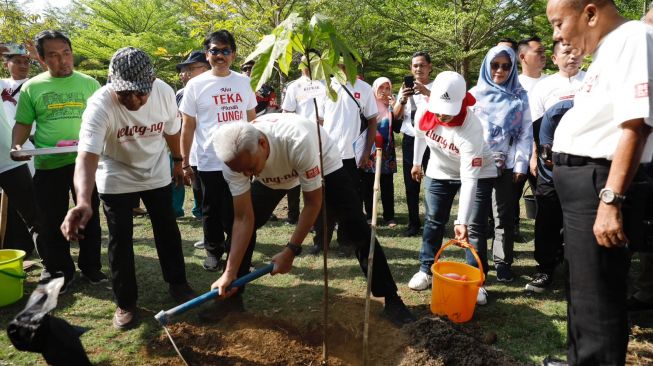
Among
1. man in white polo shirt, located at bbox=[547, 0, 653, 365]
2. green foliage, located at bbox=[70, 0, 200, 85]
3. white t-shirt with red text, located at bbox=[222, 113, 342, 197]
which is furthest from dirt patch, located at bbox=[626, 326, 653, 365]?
green foliage, located at bbox=[70, 0, 200, 85]

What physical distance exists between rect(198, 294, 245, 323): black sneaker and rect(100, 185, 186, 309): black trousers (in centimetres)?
48

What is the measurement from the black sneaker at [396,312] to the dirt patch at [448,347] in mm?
148

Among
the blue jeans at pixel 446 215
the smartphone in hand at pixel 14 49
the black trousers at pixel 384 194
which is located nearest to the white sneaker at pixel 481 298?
the blue jeans at pixel 446 215

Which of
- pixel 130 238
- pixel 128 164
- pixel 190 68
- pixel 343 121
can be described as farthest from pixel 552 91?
pixel 190 68

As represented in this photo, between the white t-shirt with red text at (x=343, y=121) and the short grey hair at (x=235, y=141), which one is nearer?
the short grey hair at (x=235, y=141)

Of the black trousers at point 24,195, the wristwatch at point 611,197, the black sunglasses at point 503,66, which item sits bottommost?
the black trousers at point 24,195

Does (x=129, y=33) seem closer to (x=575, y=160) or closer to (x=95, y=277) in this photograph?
(x=95, y=277)

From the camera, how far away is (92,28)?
63.4 feet

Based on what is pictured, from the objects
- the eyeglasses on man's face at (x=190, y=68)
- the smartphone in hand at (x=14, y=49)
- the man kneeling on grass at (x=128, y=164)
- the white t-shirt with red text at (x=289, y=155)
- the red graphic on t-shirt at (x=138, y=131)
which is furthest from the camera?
the eyeglasses on man's face at (x=190, y=68)

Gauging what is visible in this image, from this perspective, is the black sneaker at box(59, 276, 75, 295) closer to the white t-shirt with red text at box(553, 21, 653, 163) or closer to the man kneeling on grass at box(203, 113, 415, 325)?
the man kneeling on grass at box(203, 113, 415, 325)

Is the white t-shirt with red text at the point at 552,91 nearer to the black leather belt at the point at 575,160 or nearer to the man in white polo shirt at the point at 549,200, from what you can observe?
the man in white polo shirt at the point at 549,200

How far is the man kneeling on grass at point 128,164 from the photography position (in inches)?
111

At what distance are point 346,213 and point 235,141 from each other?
1.15m

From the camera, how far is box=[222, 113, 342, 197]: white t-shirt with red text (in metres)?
2.57
